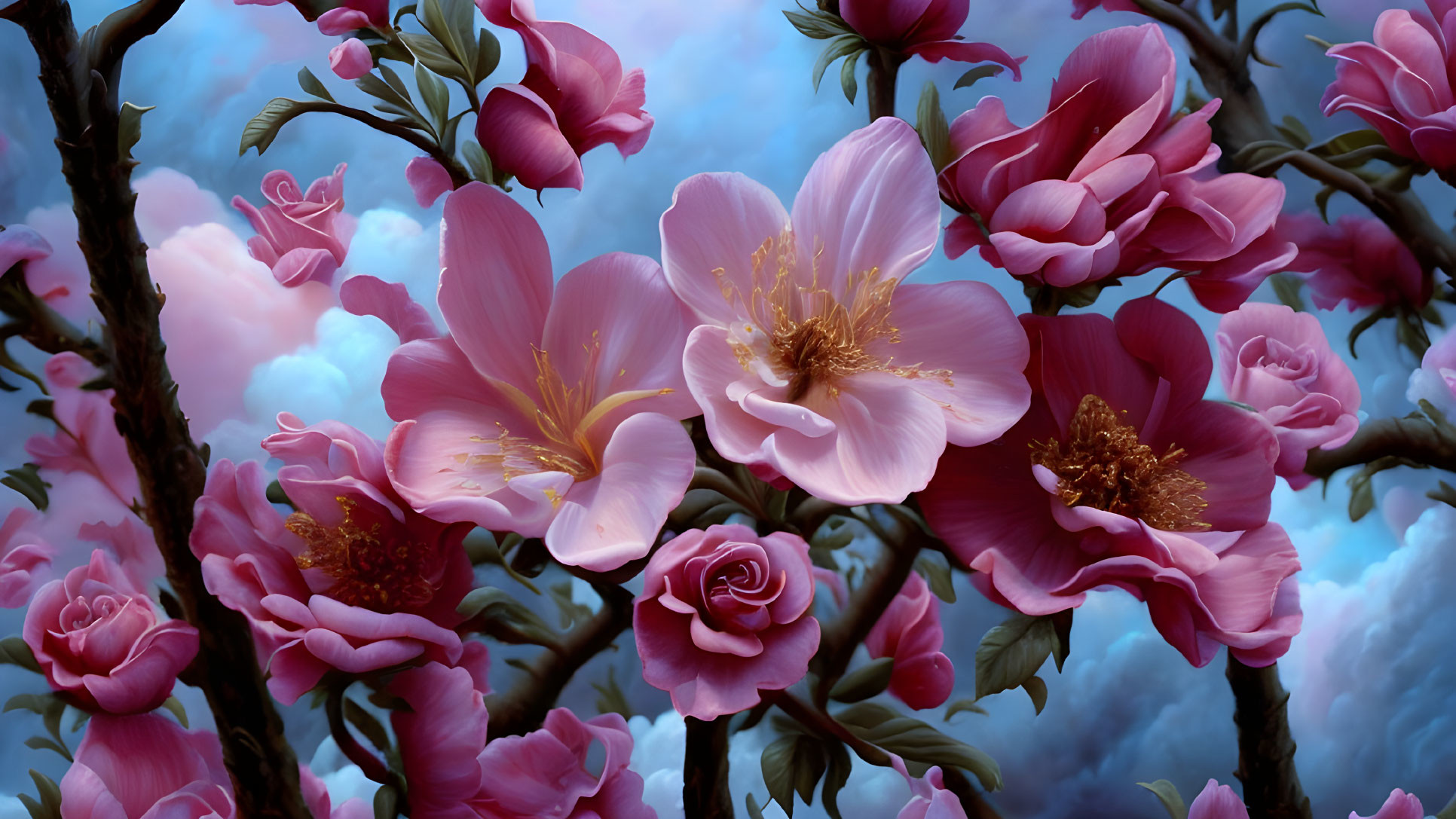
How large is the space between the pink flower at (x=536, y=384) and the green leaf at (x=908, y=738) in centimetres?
20

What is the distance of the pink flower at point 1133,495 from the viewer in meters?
0.55

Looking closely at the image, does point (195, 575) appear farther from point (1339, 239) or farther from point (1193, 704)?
point (1339, 239)

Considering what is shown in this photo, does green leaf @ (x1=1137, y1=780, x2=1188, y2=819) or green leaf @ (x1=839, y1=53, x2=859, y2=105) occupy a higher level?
green leaf @ (x1=839, y1=53, x2=859, y2=105)

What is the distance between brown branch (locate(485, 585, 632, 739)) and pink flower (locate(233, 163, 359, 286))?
264 millimetres

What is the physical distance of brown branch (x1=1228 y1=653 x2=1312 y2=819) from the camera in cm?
66

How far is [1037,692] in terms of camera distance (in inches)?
24.7

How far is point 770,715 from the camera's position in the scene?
0.61 m

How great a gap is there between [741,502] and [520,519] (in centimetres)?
13

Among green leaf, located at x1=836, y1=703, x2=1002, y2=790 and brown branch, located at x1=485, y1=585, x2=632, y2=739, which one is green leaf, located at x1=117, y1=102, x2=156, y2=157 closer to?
brown branch, located at x1=485, y1=585, x2=632, y2=739

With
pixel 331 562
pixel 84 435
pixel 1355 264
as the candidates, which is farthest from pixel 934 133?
pixel 84 435

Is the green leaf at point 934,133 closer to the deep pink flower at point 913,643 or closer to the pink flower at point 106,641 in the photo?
the deep pink flower at point 913,643

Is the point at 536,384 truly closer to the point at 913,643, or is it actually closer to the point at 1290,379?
the point at 913,643

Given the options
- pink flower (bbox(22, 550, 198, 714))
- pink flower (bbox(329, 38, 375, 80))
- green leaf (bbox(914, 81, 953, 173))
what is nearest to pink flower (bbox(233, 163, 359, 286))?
pink flower (bbox(329, 38, 375, 80))

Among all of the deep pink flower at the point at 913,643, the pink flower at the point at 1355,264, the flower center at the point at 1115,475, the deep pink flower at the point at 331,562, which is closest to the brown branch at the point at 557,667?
the deep pink flower at the point at 331,562
